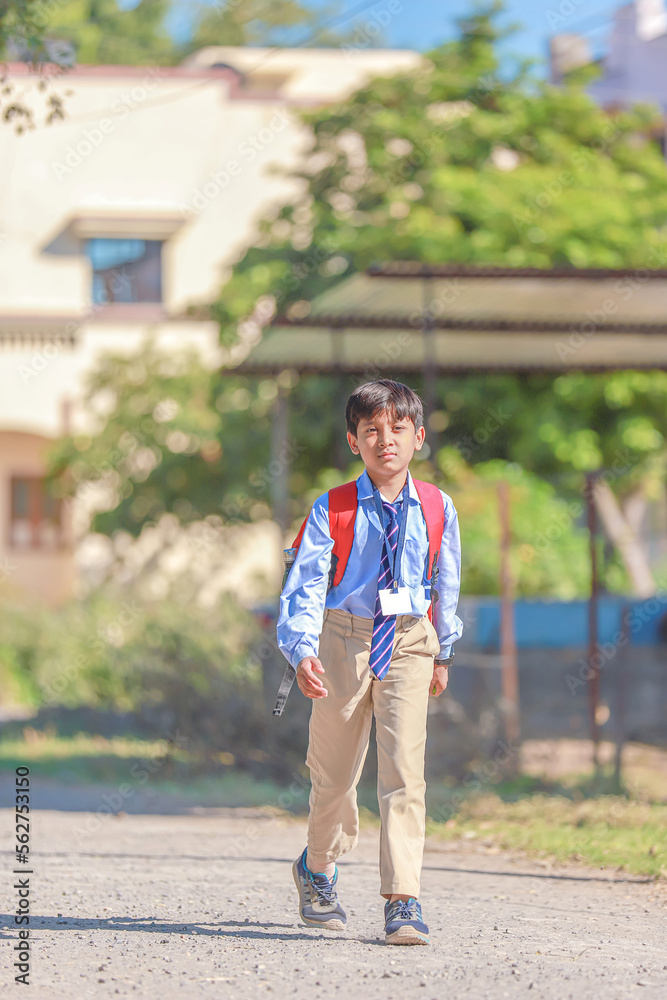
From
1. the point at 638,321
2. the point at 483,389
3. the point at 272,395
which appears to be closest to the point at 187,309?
the point at 272,395

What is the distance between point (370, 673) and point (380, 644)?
0.10 m

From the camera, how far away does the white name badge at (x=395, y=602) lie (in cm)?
445

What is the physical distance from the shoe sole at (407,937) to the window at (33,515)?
18816mm

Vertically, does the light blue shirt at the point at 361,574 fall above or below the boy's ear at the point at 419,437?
below

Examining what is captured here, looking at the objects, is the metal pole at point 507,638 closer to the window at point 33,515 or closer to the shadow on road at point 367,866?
the shadow on road at point 367,866

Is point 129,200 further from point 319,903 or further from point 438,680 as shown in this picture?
point 319,903

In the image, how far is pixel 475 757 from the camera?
873 cm

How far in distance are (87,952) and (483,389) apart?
9997 mm

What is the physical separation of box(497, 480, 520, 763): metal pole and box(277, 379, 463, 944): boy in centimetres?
446

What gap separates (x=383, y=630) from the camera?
4516 millimetres

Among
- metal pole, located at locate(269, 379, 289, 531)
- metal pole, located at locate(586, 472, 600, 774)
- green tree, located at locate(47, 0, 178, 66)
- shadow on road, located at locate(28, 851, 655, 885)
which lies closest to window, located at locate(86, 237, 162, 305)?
green tree, located at locate(47, 0, 178, 66)

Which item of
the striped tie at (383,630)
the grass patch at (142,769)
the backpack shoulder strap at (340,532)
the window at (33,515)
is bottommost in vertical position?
the grass patch at (142,769)

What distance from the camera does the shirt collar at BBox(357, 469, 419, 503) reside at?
14.9ft

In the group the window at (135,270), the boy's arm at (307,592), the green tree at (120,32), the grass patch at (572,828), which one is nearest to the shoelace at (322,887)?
the boy's arm at (307,592)
